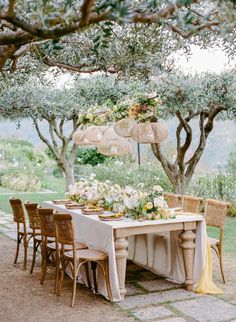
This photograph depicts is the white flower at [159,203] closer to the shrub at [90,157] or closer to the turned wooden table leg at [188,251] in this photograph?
the turned wooden table leg at [188,251]

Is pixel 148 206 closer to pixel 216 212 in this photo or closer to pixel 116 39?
pixel 216 212

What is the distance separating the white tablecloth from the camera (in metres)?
4.79

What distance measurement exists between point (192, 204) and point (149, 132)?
1.14m

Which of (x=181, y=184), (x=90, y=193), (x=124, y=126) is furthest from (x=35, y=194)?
(x=124, y=126)

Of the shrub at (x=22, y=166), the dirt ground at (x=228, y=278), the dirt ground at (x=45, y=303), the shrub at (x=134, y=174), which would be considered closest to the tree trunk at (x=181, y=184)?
the shrub at (x=134, y=174)

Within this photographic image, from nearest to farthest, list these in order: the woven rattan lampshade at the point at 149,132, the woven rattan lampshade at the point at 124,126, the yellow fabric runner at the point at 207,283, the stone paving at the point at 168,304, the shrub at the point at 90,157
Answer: the stone paving at the point at 168,304 < the yellow fabric runner at the point at 207,283 < the woven rattan lampshade at the point at 149,132 < the woven rattan lampshade at the point at 124,126 < the shrub at the point at 90,157

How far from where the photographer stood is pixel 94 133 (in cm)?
650

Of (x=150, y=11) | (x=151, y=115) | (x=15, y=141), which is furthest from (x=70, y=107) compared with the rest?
(x=15, y=141)

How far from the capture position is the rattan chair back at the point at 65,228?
4.68 m

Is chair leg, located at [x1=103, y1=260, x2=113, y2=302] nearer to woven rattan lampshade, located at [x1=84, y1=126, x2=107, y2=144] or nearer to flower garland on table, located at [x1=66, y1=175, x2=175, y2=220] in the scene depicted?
flower garland on table, located at [x1=66, y1=175, x2=175, y2=220]

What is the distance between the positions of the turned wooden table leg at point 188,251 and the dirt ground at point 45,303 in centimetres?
95

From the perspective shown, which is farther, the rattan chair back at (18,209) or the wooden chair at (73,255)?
the rattan chair back at (18,209)

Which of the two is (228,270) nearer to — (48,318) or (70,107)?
(48,318)

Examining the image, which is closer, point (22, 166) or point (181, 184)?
point (181, 184)
